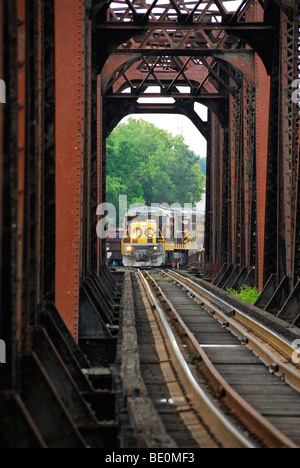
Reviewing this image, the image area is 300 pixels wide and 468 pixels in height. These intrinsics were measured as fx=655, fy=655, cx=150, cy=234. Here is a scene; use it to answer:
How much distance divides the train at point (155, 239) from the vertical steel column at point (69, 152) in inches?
1085

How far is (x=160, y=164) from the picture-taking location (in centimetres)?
7906

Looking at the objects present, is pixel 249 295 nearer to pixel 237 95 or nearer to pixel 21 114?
pixel 237 95

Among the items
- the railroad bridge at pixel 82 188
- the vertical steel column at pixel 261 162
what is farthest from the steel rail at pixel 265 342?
the vertical steel column at pixel 261 162

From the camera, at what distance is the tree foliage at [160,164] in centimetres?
7338

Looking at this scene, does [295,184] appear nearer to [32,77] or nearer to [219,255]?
[32,77]

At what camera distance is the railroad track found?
567 cm

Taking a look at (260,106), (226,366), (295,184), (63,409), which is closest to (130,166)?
(260,106)

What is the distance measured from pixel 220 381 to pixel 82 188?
3.78 metres

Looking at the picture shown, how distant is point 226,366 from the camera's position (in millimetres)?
8883

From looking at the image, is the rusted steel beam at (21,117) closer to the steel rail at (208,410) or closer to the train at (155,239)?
the steel rail at (208,410)

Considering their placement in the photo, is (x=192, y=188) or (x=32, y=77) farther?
(x=192, y=188)

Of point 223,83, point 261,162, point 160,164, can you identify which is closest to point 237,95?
point 223,83

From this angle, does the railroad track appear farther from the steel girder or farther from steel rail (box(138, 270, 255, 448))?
the steel girder

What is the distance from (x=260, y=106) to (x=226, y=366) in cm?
967
